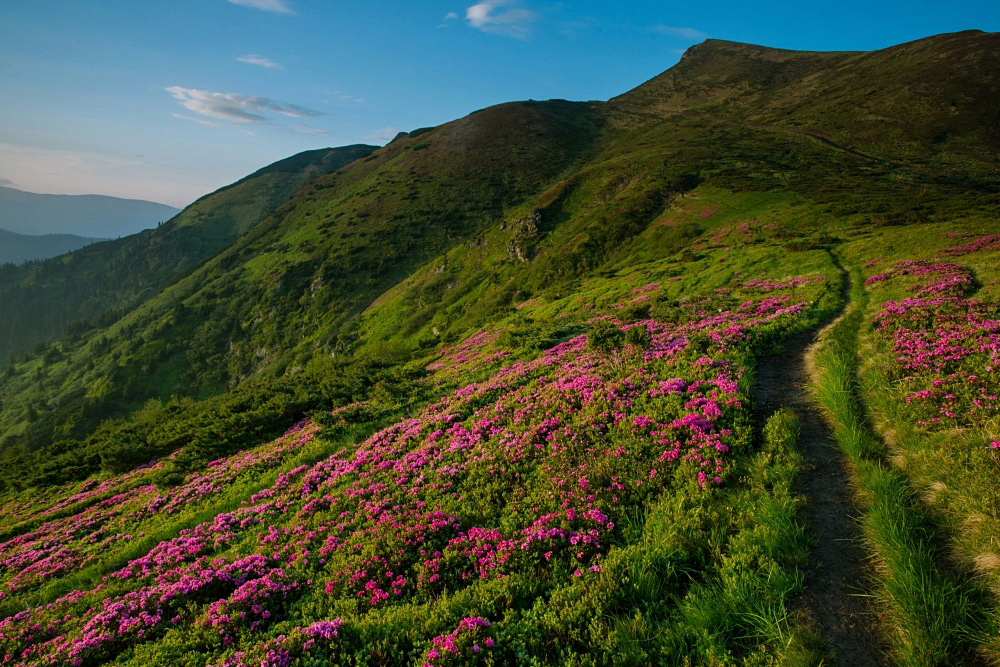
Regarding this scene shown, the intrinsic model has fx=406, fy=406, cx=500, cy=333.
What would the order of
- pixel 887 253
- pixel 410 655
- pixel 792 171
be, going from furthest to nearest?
pixel 792 171 → pixel 887 253 → pixel 410 655

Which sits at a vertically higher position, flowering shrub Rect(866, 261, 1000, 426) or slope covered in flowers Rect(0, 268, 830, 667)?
flowering shrub Rect(866, 261, 1000, 426)

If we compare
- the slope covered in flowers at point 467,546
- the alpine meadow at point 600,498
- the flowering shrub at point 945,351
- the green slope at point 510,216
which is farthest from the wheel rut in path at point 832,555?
the green slope at point 510,216

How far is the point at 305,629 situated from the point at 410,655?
2021 mm

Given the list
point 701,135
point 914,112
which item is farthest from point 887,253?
point 914,112

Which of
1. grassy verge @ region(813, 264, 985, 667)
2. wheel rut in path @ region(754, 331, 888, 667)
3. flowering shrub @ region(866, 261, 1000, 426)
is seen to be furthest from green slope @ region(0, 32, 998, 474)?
grassy verge @ region(813, 264, 985, 667)

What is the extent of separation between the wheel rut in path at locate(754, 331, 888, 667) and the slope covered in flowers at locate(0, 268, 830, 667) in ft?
1.62

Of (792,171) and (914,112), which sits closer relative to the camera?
(792,171)

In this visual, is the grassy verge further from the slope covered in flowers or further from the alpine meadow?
the slope covered in flowers

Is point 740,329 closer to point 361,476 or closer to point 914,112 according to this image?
point 361,476

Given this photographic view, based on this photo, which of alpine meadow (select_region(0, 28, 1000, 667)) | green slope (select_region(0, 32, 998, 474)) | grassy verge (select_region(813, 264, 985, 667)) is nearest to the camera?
grassy verge (select_region(813, 264, 985, 667))

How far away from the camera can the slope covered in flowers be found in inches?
240

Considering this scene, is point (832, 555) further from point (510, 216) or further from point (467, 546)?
point (510, 216)

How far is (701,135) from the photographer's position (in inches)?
4594

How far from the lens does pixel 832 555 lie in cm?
627
